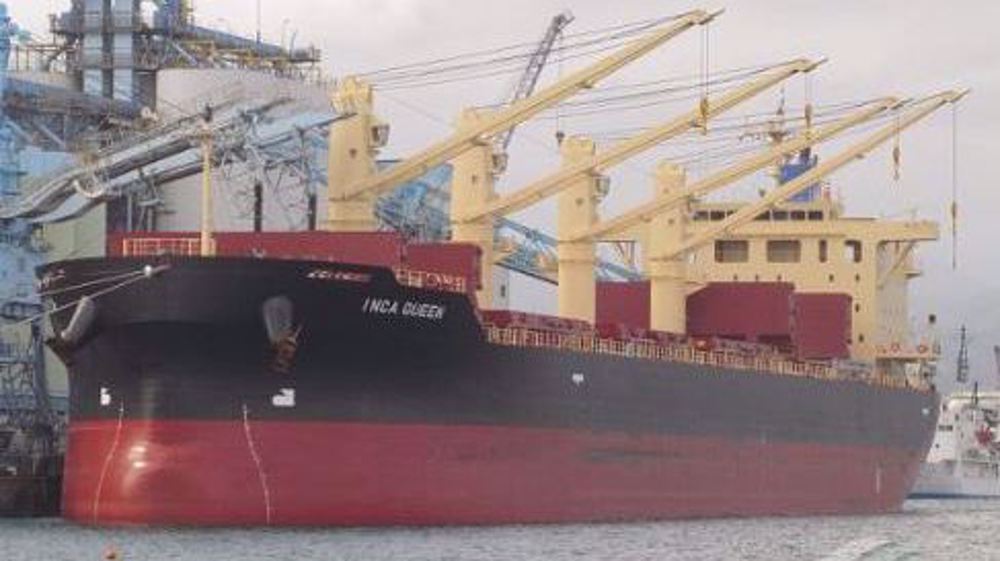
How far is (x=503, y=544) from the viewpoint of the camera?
38688 mm

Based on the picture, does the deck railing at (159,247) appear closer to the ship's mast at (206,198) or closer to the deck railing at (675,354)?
the ship's mast at (206,198)

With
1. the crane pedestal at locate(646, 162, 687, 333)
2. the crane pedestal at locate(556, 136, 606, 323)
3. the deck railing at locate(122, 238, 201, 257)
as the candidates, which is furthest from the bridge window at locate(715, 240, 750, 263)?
the deck railing at locate(122, 238, 201, 257)

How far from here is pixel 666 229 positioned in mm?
60719

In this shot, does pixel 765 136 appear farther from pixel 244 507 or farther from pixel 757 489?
pixel 244 507

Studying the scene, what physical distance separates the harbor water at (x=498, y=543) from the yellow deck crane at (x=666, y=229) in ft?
34.5

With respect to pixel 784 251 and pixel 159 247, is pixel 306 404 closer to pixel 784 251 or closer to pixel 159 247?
pixel 159 247

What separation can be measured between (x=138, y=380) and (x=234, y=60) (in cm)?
3221

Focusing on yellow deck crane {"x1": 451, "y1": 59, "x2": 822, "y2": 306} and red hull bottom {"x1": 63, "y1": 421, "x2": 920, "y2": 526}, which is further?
yellow deck crane {"x1": 451, "y1": 59, "x2": 822, "y2": 306}

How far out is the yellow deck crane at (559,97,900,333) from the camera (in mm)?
56906

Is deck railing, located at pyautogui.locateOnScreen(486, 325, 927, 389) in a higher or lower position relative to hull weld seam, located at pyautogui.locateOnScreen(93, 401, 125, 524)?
higher

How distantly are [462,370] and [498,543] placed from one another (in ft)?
17.9

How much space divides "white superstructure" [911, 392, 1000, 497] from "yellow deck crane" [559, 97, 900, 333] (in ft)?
95.6

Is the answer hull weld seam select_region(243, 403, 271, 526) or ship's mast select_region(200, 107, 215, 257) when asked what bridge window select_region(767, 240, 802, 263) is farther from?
hull weld seam select_region(243, 403, 271, 526)

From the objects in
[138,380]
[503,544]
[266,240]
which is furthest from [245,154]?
[503,544]
